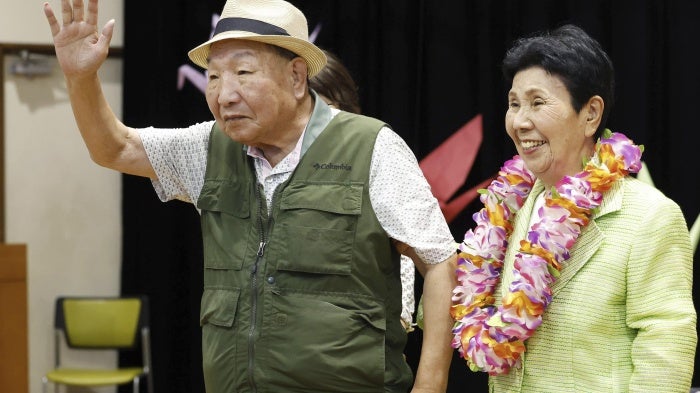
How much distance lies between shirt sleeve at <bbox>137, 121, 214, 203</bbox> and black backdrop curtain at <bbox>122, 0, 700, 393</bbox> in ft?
10.1

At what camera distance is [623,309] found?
2.04 meters

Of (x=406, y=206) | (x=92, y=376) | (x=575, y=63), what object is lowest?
(x=92, y=376)

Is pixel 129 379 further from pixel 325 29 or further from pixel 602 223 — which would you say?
pixel 602 223

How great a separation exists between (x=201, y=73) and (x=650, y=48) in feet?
8.45

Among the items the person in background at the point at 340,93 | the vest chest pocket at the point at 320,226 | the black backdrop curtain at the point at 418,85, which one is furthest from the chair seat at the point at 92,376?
the vest chest pocket at the point at 320,226

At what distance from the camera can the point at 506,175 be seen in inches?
97.3

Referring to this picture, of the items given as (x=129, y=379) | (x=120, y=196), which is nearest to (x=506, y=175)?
(x=129, y=379)

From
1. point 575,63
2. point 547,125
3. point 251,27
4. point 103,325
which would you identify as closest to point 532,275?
point 547,125

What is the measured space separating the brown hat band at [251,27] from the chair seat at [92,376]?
3.56 meters

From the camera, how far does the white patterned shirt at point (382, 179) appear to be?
2303 mm

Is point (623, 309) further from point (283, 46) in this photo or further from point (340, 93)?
point (340, 93)

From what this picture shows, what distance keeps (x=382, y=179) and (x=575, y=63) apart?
52 cm

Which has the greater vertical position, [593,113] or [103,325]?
[593,113]

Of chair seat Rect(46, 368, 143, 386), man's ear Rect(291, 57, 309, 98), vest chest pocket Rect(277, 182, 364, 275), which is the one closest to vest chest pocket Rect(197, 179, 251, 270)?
vest chest pocket Rect(277, 182, 364, 275)
